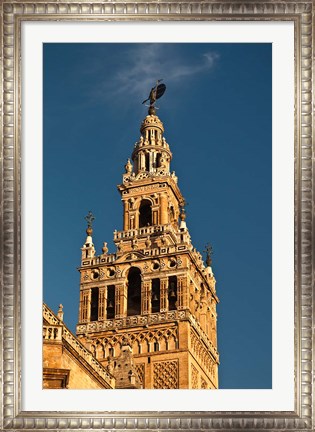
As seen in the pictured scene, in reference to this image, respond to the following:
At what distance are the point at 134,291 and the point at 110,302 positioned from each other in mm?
897

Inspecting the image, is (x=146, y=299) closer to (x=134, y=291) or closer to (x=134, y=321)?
(x=134, y=321)

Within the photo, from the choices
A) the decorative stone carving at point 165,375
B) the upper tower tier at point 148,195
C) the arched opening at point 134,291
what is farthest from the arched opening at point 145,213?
the decorative stone carving at point 165,375

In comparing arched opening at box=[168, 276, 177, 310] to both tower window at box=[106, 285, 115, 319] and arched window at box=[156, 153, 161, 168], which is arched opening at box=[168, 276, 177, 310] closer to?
tower window at box=[106, 285, 115, 319]

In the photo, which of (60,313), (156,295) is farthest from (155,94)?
(156,295)

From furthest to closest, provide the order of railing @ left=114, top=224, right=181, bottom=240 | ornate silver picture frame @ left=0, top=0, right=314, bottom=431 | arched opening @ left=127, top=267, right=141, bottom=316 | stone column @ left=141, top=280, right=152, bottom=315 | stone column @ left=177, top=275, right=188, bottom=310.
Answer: railing @ left=114, top=224, right=181, bottom=240 < arched opening @ left=127, top=267, right=141, bottom=316 < stone column @ left=141, top=280, right=152, bottom=315 < stone column @ left=177, top=275, right=188, bottom=310 < ornate silver picture frame @ left=0, top=0, right=314, bottom=431

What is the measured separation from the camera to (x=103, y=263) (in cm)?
3481

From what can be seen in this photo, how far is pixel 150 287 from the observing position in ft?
112

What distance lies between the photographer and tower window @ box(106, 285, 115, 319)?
34.4m

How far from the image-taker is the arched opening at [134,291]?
34.7 meters

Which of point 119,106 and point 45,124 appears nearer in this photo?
point 45,124

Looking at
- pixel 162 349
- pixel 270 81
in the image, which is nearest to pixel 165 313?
pixel 162 349

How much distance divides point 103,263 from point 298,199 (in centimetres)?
2387

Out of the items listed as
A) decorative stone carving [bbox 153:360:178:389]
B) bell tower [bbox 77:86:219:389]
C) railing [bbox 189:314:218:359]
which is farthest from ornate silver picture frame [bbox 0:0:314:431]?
railing [bbox 189:314:218:359]

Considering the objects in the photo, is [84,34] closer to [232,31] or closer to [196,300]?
[232,31]
